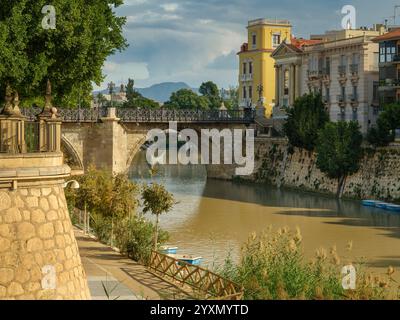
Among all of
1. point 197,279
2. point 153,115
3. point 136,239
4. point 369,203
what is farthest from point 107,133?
point 197,279

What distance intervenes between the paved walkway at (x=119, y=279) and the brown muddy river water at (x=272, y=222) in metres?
5.88

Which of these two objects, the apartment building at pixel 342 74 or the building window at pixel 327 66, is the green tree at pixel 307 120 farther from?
the building window at pixel 327 66

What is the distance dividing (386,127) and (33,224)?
46.0m

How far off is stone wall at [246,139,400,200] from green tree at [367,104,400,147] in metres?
0.72

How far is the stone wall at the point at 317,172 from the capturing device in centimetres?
5953

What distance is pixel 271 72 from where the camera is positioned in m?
97.1

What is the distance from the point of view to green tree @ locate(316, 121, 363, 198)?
206 ft

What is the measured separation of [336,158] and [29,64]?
123 feet

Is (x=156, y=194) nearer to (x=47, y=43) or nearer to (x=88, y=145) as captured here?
(x=47, y=43)

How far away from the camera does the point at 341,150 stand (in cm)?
6306

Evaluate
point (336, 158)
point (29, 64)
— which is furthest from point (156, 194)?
point (336, 158)

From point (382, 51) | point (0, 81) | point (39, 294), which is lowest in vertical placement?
point (39, 294)

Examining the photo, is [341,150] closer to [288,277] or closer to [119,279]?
[119,279]
